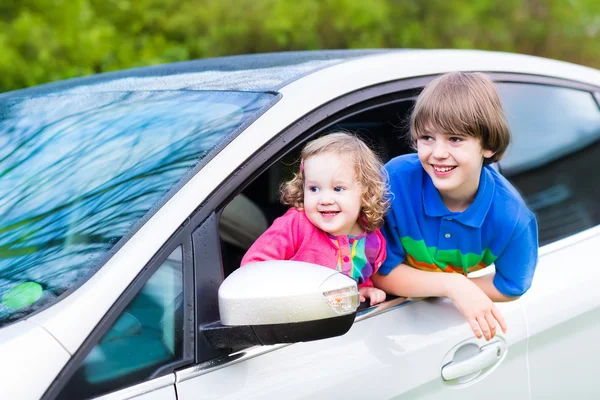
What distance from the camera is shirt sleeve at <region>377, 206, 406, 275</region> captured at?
2057mm

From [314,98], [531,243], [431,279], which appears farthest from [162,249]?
[531,243]

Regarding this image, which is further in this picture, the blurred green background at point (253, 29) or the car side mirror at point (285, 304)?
the blurred green background at point (253, 29)

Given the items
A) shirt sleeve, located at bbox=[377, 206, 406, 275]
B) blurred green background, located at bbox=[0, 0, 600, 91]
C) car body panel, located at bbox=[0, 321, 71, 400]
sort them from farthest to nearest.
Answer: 1. blurred green background, located at bbox=[0, 0, 600, 91]
2. shirt sleeve, located at bbox=[377, 206, 406, 275]
3. car body panel, located at bbox=[0, 321, 71, 400]

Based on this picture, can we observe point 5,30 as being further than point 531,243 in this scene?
Yes

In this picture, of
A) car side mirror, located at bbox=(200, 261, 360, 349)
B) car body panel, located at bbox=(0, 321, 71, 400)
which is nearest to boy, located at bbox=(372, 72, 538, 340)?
car side mirror, located at bbox=(200, 261, 360, 349)

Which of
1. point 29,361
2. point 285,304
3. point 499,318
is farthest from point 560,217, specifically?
point 29,361

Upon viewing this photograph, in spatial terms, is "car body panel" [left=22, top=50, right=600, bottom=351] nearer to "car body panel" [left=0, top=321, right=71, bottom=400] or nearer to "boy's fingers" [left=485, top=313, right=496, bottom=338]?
"car body panel" [left=0, top=321, right=71, bottom=400]

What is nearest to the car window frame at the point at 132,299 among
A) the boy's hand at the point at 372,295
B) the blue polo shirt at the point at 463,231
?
the boy's hand at the point at 372,295

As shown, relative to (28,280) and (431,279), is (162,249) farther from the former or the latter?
(431,279)

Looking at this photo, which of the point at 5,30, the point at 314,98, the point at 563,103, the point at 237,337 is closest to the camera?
the point at 237,337

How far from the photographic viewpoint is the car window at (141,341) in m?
1.43

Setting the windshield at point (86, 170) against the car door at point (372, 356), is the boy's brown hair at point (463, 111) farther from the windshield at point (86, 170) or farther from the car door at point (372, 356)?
the windshield at point (86, 170)

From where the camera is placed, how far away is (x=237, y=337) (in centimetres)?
154

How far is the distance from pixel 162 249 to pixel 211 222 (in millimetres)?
130
